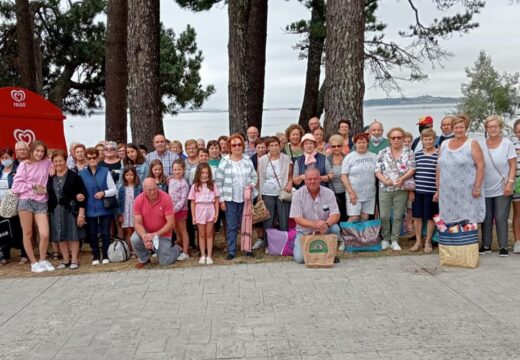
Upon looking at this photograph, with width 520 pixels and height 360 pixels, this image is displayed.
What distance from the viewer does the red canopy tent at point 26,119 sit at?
9195 mm

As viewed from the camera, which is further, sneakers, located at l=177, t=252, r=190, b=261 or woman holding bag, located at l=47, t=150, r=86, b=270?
sneakers, located at l=177, t=252, r=190, b=261

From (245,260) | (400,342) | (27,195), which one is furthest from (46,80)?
(400,342)

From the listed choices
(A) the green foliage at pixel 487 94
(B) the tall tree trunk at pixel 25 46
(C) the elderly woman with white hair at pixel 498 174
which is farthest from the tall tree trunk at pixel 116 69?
(A) the green foliage at pixel 487 94

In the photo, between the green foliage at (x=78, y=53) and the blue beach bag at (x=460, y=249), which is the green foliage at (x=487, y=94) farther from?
the blue beach bag at (x=460, y=249)

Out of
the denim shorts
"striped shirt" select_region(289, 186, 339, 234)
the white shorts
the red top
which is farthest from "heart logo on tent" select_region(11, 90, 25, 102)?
the white shorts

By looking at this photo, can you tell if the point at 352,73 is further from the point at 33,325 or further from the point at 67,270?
the point at 33,325

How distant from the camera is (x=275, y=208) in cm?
746

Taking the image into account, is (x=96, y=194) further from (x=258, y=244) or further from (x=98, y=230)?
(x=258, y=244)

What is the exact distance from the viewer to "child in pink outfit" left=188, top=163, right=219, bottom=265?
23.2 feet

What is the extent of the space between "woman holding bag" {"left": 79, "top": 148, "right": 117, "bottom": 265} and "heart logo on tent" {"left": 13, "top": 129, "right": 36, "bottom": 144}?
273cm

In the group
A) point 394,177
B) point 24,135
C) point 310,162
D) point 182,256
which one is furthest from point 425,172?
point 24,135

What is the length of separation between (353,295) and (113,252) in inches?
139

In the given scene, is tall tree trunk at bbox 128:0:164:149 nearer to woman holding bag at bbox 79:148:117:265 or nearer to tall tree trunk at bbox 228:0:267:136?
tall tree trunk at bbox 228:0:267:136

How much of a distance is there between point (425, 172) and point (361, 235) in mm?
1182
